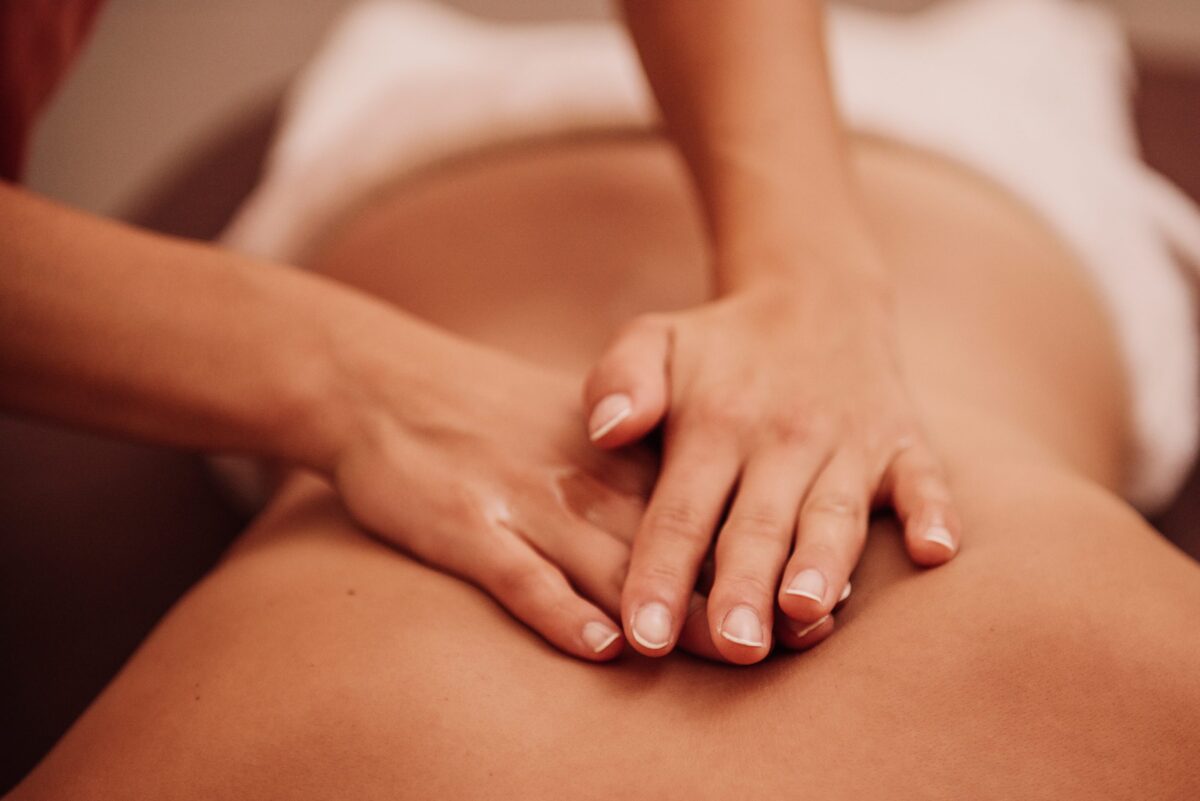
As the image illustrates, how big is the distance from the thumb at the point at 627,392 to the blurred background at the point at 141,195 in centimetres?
60

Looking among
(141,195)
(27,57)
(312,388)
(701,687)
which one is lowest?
(141,195)

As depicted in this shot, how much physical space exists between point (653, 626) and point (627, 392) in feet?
0.54

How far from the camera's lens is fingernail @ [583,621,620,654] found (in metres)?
0.59

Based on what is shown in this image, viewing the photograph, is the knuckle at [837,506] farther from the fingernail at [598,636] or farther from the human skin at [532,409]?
the fingernail at [598,636]

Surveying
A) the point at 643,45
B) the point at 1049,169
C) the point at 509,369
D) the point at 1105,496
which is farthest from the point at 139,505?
the point at 1049,169

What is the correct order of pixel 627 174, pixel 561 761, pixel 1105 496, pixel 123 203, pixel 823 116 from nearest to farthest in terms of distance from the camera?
pixel 561 761
pixel 1105 496
pixel 823 116
pixel 627 174
pixel 123 203

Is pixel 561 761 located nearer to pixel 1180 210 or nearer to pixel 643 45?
pixel 643 45

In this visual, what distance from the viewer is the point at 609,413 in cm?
66

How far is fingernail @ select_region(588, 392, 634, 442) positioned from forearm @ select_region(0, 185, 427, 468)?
18 cm

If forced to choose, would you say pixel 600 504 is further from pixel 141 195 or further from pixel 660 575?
pixel 141 195

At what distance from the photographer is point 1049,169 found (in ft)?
3.66

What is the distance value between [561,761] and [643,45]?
0.64 meters

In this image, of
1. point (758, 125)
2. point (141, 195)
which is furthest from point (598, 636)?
point (141, 195)

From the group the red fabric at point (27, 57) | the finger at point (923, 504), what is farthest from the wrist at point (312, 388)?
the red fabric at point (27, 57)
